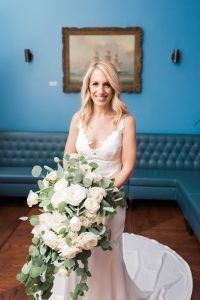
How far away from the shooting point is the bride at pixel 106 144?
77.9 inches

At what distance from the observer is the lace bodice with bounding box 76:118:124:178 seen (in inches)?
79.7

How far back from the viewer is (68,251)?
1.46m

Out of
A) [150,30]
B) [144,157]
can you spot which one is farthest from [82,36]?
[144,157]

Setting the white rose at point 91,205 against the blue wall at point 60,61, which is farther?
the blue wall at point 60,61

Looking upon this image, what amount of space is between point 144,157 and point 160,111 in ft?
2.69

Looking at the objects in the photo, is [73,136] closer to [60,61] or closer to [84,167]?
[84,167]

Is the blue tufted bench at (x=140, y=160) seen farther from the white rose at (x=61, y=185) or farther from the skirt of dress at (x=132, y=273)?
the white rose at (x=61, y=185)

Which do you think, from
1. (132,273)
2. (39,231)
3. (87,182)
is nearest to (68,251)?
(39,231)

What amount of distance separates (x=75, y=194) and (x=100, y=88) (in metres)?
0.74

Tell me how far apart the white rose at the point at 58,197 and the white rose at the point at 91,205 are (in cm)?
10

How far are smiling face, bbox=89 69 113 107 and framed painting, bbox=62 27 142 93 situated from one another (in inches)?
130

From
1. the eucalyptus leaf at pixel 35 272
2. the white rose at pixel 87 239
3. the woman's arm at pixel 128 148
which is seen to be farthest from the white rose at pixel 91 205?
the woman's arm at pixel 128 148

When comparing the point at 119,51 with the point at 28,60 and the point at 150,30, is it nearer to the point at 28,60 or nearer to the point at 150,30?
the point at 150,30

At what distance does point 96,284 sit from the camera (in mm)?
Answer: 2107
